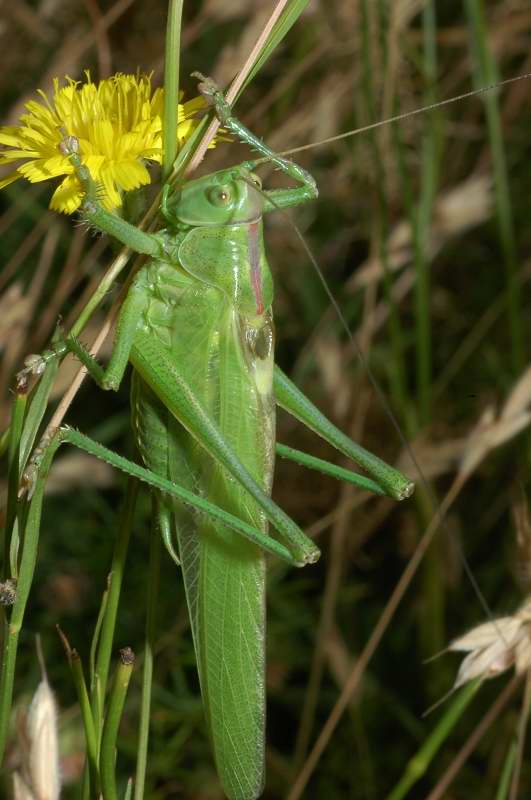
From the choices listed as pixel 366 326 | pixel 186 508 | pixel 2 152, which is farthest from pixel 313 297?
pixel 2 152

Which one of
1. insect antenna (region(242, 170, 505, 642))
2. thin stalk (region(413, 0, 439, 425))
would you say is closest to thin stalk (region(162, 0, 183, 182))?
insect antenna (region(242, 170, 505, 642))

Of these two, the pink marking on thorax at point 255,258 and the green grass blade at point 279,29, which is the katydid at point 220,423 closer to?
the pink marking on thorax at point 255,258

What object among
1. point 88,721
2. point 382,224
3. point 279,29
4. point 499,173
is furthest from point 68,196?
point 499,173

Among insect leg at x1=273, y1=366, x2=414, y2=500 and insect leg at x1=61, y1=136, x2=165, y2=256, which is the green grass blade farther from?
insect leg at x1=273, y1=366, x2=414, y2=500

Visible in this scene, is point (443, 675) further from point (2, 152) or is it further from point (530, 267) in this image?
point (2, 152)

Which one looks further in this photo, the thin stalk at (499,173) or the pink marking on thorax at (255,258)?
the thin stalk at (499,173)

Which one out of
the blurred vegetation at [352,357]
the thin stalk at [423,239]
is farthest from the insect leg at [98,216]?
the thin stalk at [423,239]
